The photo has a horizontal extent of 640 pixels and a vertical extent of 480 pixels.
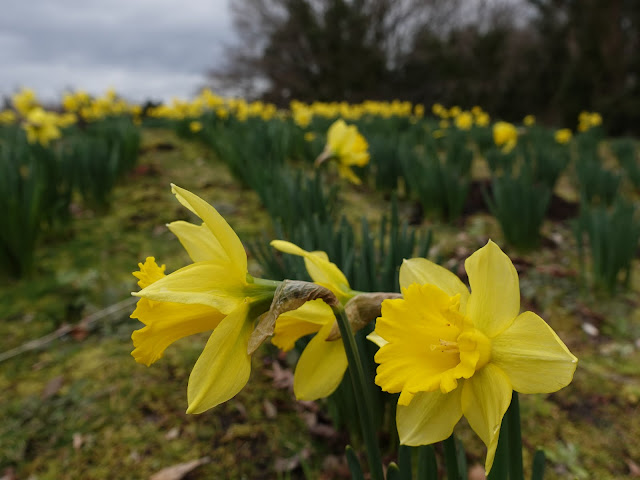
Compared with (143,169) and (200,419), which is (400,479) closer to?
(200,419)

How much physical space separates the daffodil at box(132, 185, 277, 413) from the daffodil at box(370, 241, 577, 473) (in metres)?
0.18

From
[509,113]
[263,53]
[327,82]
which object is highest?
[263,53]

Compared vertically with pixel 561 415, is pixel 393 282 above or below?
above

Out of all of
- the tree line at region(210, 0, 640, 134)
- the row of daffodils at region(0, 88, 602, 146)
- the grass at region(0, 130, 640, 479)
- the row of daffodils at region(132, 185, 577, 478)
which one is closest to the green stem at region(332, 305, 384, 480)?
the row of daffodils at region(132, 185, 577, 478)

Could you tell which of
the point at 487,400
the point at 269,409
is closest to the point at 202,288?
the point at 487,400

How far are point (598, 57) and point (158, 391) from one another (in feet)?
43.4

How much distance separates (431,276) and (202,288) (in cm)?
32

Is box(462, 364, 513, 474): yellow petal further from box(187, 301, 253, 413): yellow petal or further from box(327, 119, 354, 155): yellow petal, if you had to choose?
box(327, 119, 354, 155): yellow petal

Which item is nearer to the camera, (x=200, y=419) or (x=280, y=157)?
(x=200, y=419)

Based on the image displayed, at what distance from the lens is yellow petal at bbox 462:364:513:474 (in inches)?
21.8

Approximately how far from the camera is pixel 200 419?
1438mm

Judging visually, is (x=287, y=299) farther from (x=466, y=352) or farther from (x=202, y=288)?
(x=466, y=352)

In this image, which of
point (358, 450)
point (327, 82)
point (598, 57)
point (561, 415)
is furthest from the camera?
point (327, 82)

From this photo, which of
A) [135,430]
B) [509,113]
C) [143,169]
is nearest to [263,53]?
[509,113]
